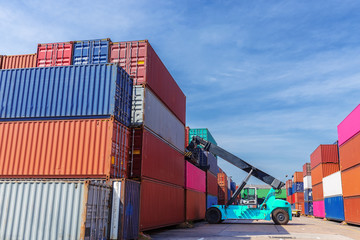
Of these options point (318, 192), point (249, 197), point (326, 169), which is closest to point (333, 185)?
point (326, 169)

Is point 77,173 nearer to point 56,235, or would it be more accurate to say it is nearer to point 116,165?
point 116,165

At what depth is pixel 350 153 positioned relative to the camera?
2572 cm

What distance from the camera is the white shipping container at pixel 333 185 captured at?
2994 centimetres

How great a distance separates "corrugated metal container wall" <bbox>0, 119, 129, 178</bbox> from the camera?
41.8 feet

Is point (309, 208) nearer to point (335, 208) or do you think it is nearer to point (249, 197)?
point (335, 208)

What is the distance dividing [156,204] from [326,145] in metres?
28.9

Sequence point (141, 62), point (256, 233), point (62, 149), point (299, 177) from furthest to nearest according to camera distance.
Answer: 1. point (299, 177)
2. point (256, 233)
3. point (141, 62)
4. point (62, 149)

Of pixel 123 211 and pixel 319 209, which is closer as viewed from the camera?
pixel 123 211

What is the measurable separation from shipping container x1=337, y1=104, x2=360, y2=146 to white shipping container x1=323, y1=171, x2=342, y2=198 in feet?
11.8

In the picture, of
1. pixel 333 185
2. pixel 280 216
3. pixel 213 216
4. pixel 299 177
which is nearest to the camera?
Result: pixel 280 216

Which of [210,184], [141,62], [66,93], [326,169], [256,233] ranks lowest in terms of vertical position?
[256,233]

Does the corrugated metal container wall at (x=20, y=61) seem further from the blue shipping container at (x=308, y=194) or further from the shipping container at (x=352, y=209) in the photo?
the blue shipping container at (x=308, y=194)

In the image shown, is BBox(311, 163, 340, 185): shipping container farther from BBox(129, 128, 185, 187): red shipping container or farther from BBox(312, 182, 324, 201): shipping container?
BBox(129, 128, 185, 187): red shipping container

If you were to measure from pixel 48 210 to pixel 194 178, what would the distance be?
16915mm
